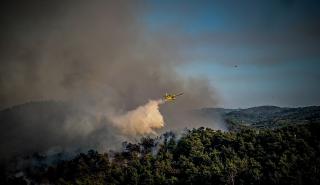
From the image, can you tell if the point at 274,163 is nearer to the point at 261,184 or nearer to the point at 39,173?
the point at 261,184

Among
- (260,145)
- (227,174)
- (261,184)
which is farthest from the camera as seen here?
(260,145)

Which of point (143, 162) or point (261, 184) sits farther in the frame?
point (143, 162)

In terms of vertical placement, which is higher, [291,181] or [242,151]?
[242,151]

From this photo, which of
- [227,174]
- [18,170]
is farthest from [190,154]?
[18,170]

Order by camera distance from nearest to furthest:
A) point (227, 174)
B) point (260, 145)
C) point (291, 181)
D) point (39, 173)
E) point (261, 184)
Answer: point (291, 181) < point (261, 184) < point (227, 174) < point (260, 145) < point (39, 173)

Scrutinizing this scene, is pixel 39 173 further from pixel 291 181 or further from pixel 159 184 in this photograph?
pixel 291 181

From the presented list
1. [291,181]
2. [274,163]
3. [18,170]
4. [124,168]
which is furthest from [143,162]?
[18,170]
